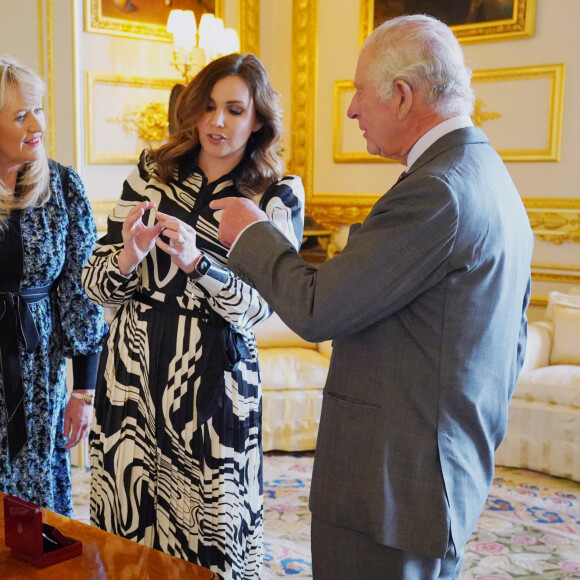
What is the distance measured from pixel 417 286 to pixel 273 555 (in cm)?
221

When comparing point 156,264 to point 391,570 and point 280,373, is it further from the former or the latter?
point 280,373

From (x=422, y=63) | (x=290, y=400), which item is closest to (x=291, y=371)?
(x=290, y=400)

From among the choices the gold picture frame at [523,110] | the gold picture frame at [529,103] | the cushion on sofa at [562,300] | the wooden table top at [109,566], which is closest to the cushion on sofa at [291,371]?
the cushion on sofa at [562,300]

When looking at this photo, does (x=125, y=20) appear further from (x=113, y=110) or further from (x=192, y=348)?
(x=192, y=348)

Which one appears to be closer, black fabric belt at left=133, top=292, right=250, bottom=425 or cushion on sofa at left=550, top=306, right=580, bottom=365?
black fabric belt at left=133, top=292, right=250, bottom=425

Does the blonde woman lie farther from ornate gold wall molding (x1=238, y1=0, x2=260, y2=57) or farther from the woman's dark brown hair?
ornate gold wall molding (x1=238, y1=0, x2=260, y2=57)

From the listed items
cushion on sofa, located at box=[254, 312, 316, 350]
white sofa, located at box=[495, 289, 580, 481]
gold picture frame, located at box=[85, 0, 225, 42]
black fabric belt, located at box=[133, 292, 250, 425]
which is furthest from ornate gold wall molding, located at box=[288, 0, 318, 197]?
black fabric belt, located at box=[133, 292, 250, 425]

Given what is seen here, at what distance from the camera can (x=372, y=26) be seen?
611 centimetres

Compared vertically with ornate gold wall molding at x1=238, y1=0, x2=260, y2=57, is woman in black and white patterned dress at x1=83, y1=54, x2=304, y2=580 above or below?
below

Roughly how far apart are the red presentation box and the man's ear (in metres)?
1.05

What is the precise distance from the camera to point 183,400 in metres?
1.99

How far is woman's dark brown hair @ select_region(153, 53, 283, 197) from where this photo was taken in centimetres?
209

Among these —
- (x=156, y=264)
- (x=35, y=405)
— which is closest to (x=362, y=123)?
(x=156, y=264)

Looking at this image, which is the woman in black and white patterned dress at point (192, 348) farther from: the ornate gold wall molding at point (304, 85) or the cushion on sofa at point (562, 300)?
the ornate gold wall molding at point (304, 85)
